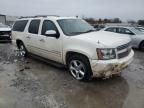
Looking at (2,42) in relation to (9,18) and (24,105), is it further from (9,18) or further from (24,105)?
(9,18)

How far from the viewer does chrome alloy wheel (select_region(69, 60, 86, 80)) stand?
547cm

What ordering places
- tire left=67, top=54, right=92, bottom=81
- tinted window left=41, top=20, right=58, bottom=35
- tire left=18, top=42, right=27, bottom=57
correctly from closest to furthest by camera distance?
tire left=67, top=54, right=92, bottom=81, tinted window left=41, top=20, right=58, bottom=35, tire left=18, top=42, right=27, bottom=57

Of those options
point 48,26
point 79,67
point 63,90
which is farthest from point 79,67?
point 48,26

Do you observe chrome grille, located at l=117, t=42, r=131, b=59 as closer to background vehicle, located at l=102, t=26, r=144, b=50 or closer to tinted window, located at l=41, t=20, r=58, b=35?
tinted window, located at l=41, t=20, r=58, b=35

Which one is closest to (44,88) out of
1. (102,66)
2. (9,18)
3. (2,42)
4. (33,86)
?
(33,86)

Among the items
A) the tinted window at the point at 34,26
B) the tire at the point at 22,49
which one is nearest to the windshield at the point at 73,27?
the tinted window at the point at 34,26

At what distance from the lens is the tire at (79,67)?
17.3ft

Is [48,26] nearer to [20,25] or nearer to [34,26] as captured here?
[34,26]

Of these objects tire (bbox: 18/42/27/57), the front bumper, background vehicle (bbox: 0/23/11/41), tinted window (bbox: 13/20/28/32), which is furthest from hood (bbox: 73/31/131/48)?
background vehicle (bbox: 0/23/11/41)

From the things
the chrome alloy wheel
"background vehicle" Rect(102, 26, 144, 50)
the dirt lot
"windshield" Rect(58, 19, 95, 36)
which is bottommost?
the dirt lot

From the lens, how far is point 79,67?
5.54m

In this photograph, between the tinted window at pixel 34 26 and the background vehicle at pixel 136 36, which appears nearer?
the tinted window at pixel 34 26

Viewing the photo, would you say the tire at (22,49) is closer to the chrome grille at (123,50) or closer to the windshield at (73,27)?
the windshield at (73,27)

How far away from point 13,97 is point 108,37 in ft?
9.72
